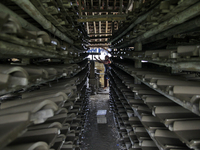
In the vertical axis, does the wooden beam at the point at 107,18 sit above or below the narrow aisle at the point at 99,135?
above

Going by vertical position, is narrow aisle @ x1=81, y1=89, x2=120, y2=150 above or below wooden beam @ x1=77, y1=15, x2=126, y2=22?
below

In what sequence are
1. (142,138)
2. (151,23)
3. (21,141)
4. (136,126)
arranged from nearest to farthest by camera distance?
(21,141) → (151,23) → (142,138) → (136,126)

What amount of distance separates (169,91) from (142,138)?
3.99ft

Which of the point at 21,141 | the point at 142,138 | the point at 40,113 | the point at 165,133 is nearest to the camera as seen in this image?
the point at 40,113

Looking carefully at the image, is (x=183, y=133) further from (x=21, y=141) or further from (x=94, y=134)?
(x=94, y=134)

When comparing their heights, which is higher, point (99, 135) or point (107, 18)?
point (107, 18)

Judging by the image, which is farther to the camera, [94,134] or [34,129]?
[94,134]

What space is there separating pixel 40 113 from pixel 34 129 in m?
0.53

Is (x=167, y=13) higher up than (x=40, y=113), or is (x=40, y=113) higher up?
(x=167, y=13)

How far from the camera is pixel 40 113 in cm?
102

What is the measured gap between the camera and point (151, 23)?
6.81 feet

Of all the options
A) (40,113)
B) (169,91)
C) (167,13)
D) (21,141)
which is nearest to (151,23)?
(167,13)

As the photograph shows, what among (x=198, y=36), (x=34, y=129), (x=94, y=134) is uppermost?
(x=198, y=36)

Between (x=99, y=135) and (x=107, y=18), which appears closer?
(x=107, y=18)
